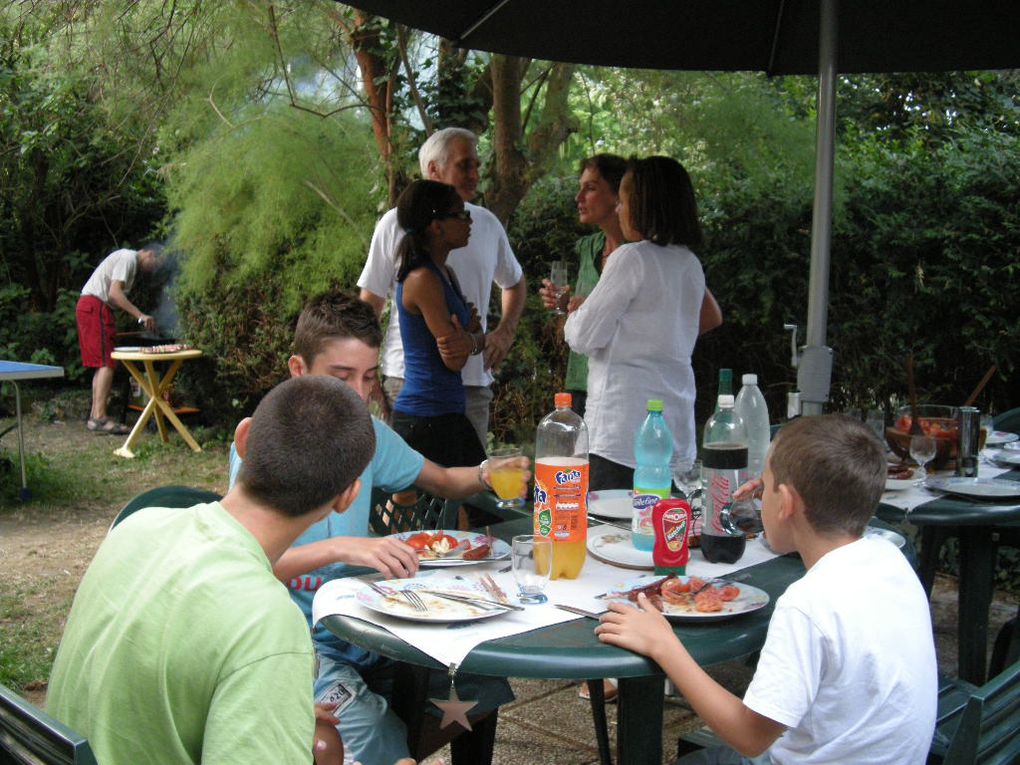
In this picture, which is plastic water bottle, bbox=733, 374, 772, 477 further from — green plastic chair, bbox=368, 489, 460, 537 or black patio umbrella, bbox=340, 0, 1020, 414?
black patio umbrella, bbox=340, 0, 1020, 414

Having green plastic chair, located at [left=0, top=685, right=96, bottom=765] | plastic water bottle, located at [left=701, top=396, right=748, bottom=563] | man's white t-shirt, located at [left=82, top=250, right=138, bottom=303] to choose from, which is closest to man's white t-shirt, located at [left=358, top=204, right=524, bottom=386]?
plastic water bottle, located at [left=701, top=396, right=748, bottom=563]

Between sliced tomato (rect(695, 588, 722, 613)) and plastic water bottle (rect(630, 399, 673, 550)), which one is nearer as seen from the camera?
sliced tomato (rect(695, 588, 722, 613))

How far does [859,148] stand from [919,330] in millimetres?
2001

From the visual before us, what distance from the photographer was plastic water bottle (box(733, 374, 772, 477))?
9.18 ft

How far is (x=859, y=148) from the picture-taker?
667 centimetres

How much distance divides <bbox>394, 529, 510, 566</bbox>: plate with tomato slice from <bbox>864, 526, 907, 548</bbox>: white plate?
31.4 inches

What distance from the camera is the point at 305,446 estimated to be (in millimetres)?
1412

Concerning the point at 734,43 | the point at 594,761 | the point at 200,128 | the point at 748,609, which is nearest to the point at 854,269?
the point at 734,43

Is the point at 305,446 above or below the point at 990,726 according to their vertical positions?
above

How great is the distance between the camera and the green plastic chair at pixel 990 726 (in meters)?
1.40

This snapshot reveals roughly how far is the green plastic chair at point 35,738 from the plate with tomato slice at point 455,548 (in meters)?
0.92

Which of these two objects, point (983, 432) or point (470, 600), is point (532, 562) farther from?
point (983, 432)

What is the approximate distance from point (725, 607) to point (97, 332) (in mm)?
8569

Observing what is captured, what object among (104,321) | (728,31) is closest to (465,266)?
(728,31)
